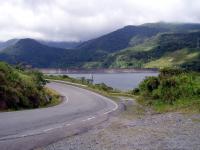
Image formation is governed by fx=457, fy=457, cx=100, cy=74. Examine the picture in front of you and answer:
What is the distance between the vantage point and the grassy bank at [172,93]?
3057 centimetres

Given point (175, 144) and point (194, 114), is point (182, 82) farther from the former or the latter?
point (175, 144)

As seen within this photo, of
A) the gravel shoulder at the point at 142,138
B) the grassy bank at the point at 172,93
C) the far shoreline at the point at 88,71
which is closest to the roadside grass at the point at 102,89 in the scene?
the grassy bank at the point at 172,93

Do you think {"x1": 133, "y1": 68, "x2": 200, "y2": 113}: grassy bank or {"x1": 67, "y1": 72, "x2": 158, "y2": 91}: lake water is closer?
{"x1": 133, "y1": 68, "x2": 200, "y2": 113}: grassy bank

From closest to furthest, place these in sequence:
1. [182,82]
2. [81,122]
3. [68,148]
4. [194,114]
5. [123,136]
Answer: [68,148] → [123,136] → [81,122] → [194,114] → [182,82]

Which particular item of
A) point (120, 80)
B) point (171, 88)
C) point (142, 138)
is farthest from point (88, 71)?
point (142, 138)

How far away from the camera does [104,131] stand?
18812mm

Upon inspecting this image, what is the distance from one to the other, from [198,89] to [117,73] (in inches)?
5980

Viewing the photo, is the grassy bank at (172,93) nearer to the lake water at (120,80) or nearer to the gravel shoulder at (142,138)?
the gravel shoulder at (142,138)

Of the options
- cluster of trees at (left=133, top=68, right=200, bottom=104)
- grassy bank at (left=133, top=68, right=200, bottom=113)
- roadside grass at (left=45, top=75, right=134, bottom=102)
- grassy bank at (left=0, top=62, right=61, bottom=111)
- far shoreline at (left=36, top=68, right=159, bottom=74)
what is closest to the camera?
grassy bank at (left=0, top=62, right=61, bottom=111)

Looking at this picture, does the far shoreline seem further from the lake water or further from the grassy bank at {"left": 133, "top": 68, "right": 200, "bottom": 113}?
the grassy bank at {"left": 133, "top": 68, "right": 200, "bottom": 113}

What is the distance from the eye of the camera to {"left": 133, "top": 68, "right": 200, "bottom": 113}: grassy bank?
3057cm

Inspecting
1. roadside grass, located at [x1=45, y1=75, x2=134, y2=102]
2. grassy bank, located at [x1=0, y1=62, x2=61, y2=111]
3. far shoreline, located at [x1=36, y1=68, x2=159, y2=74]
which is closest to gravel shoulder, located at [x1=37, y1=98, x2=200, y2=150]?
grassy bank, located at [x1=0, y1=62, x2=61, y2=111]

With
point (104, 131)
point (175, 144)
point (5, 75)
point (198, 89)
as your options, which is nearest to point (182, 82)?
point (198, 89)

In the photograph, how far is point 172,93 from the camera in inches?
1358
